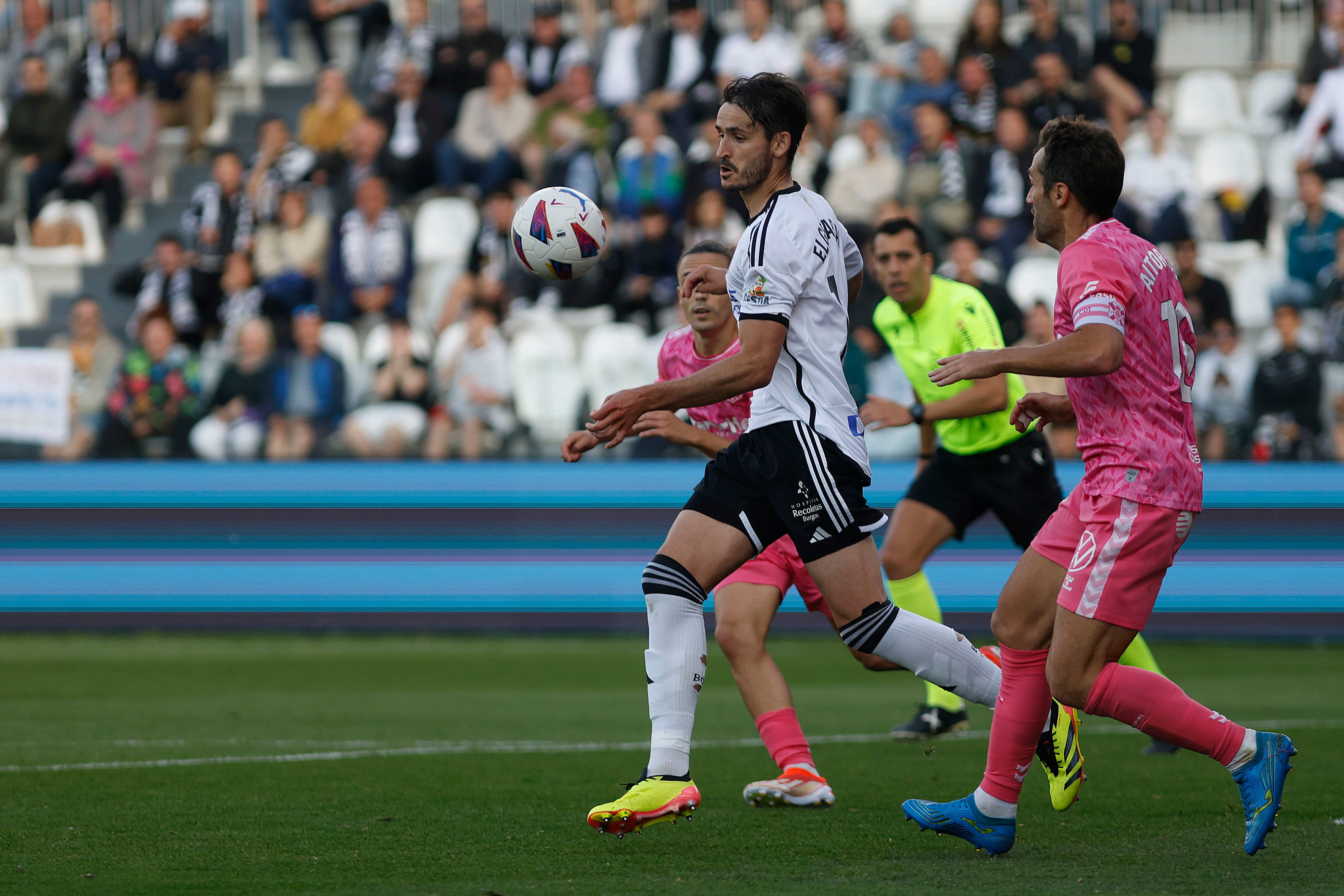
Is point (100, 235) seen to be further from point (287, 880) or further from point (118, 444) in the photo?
point (287, 880)

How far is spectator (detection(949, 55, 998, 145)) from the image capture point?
15172mm

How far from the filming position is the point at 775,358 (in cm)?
500

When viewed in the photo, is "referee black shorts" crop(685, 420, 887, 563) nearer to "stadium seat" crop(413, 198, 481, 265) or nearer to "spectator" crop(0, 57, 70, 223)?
"stadium seat" crop(413, 198, 481, 265)

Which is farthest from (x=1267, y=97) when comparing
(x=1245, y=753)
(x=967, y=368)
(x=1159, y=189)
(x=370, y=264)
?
(x=967, y=368)

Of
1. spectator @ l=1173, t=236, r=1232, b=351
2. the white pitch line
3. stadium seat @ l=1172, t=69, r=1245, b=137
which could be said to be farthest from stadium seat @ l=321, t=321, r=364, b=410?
stadium seat @ l=1172, t=69, r=1245, b=137

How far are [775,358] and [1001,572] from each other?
25.3 feet

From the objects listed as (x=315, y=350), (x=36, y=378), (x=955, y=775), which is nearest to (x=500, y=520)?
(x=315, y=350)

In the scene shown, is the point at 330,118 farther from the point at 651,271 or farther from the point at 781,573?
the point at 781,573

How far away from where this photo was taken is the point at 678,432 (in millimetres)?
5961

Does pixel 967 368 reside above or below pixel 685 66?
below

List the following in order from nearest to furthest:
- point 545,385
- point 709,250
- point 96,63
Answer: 1. point 709,250
2. point 545,385
3. point 96,63

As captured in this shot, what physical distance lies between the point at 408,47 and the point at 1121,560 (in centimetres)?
1449

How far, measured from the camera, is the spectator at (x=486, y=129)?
53.9 feet

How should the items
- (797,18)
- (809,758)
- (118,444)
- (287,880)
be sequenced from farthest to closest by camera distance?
(797,18)
(118,444)
(809,758)
(287,880)
